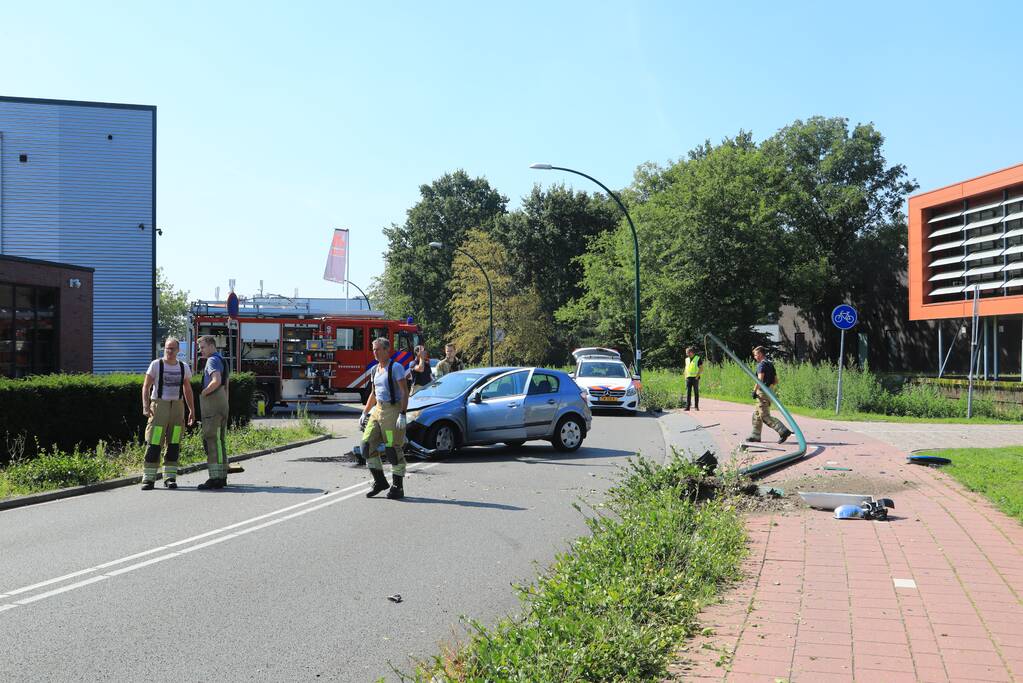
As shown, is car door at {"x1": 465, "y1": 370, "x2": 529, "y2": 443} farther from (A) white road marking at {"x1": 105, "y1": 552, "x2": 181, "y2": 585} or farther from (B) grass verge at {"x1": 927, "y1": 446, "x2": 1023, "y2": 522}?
(A) white road marking at {"x1": 105, "y1": 552, "x2": 181, "y2": 585}

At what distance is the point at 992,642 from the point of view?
16.3ft

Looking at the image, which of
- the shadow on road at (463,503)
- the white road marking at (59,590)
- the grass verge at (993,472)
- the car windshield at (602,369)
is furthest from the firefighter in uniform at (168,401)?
the car windshield at (602,369)

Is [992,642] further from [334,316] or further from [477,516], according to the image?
[334,316]

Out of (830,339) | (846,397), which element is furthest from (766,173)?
(846,397)

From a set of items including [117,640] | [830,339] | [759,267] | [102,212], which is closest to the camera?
[117,640]

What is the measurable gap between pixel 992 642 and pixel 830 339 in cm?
6162

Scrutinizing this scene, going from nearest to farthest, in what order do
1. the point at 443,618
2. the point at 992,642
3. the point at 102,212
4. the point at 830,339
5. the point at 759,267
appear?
1. the point at 992,642
2. the point at 443,618
3. the point at 102,212
4. the point at 759,267
5. the point at 830,339

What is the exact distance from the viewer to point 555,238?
7044 cm

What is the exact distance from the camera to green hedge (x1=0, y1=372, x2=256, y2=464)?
43.1 ft

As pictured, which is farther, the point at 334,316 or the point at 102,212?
the point at 102,212

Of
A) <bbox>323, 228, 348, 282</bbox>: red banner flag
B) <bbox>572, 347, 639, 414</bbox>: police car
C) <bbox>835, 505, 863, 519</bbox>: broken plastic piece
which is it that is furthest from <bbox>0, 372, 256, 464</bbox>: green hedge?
<bbox>323, 228, 348, 282</bbox>: red banner flag

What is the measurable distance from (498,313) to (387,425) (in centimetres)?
5853

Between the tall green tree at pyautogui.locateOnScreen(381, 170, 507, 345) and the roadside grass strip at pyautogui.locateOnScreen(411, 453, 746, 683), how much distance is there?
6814cm

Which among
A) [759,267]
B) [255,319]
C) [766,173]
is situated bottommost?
[255,319]
